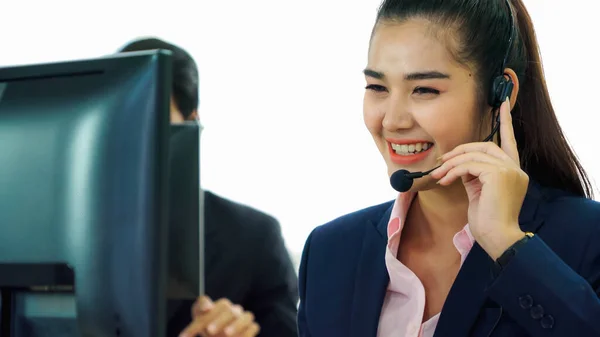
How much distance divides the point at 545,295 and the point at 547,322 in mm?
38

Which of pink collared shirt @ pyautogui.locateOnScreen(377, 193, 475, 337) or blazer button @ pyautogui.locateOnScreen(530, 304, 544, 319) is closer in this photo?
blazer button @ pyautogui.locateOnScreen(530, 304, 544, 319)

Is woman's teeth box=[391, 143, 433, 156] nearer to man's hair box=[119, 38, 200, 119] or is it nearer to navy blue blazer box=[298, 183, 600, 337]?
navy blue blazer box=[298, 183, 600, 337]

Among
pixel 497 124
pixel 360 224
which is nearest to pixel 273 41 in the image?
pixel 360 224

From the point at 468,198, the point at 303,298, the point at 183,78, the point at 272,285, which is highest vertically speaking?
the point at 183,78

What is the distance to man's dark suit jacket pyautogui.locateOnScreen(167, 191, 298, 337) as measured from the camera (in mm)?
1936

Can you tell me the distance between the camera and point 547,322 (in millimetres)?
1102

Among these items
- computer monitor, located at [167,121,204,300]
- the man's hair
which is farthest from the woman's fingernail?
the man's hair

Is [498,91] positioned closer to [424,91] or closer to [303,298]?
[424,91]

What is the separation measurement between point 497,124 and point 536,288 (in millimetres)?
298

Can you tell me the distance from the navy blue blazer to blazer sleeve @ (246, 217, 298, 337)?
0.43 meters

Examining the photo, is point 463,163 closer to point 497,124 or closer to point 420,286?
point 497,124

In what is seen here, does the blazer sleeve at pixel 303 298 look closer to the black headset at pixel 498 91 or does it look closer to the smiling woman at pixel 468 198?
the smiling woman at pixel 468 198

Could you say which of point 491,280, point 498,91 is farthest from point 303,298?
point 498,91

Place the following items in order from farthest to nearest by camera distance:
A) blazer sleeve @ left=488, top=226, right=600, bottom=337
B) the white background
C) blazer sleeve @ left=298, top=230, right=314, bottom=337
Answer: the white background
blazer sleeve @ left=298, top=230, right=314, bottom=337
blazer sleeve @ left=488, top=226, right=600, bottom=337
